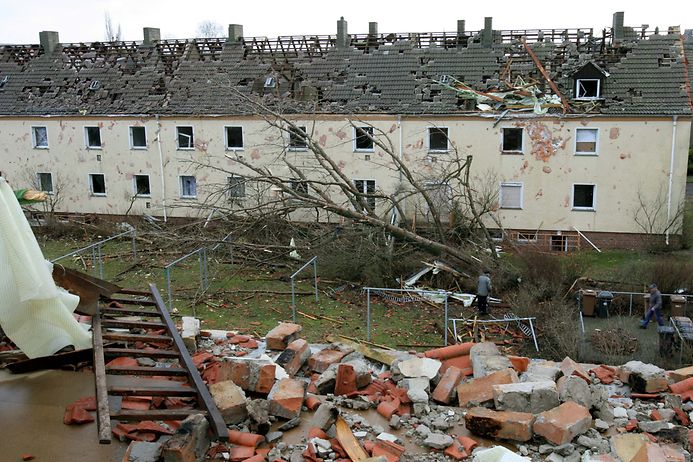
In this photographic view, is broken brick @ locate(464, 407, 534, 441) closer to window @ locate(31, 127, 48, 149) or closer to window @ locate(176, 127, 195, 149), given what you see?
window @ locate(176, 127, 195, 149)

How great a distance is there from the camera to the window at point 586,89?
23.9m

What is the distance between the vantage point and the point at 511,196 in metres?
24.6

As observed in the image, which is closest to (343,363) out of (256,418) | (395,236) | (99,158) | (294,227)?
(256,418)

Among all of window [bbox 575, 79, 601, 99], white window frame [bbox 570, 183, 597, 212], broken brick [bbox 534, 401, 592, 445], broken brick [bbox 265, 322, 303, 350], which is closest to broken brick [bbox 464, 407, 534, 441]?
broken brick [bbox 534, 401, 592, 445]

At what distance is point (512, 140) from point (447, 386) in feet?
58.5

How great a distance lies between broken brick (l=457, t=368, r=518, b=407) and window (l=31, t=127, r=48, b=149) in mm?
26560

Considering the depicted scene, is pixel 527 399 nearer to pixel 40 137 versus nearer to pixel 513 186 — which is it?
pixel 513 186

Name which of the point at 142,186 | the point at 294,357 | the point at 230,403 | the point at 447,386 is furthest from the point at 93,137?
the point at 447,386

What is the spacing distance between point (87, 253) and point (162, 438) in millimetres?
18774

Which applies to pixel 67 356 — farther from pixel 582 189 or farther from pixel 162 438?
pixel 582 189

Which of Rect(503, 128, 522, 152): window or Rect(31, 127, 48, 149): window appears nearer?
Rect(503, 128, 522, 152): window

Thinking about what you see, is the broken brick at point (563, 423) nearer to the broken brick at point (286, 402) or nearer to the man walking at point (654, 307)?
the broken brick at point (286, 402)

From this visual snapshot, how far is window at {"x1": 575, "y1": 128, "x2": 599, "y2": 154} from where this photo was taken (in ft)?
76.6

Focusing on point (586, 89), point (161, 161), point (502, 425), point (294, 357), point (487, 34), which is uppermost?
point (487, 34)
